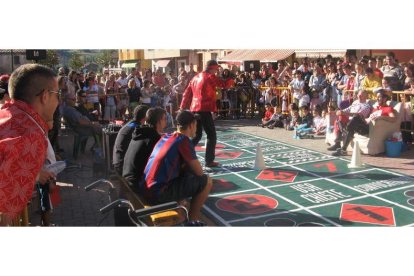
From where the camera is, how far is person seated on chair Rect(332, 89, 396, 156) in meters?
9.31

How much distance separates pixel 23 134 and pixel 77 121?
277 inches

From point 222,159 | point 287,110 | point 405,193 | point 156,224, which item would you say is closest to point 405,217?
point 405,193

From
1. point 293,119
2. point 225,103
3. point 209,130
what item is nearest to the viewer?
point 209,130

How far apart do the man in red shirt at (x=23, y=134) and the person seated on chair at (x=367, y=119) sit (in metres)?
7.74

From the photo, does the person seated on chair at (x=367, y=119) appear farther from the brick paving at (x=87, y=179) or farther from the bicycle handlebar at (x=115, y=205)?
the bicycle handlebar at (x=115, y=205)

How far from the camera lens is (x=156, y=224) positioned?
4.19 m

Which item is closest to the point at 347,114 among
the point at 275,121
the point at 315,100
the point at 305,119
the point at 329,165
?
the point at 329,165

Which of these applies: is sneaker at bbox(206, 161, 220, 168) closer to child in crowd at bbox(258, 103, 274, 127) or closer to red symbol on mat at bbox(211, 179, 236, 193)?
red symbol on mat at bbox(211, 179, 236, 193)

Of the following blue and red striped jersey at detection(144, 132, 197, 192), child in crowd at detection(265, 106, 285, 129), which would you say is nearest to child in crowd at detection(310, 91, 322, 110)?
child in crowd at detection(265, 106, 285, 129)

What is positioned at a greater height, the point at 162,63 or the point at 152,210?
the point at 162,63

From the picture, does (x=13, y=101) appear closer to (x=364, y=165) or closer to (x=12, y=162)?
(x=12, y=162)

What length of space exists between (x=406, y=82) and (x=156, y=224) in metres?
8.69

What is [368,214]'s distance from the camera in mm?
5699

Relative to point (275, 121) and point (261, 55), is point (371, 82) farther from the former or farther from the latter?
point (261, 55)
